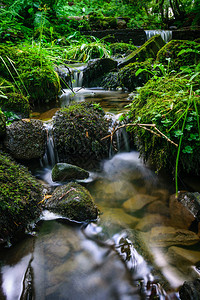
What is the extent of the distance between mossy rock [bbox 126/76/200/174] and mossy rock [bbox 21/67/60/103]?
2.31m

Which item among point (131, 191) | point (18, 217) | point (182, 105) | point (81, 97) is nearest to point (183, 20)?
point (81, 97)

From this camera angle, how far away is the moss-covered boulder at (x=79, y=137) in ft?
9.85

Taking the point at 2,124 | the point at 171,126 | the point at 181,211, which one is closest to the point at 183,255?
the point at 181,211

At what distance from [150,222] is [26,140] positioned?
1.99 m

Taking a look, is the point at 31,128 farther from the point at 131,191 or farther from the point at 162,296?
Result: the point at 162,296

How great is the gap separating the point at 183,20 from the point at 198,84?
11.1m

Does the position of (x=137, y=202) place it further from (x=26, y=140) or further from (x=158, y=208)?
(x=26, y=140)

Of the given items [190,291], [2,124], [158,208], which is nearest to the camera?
[190,291]

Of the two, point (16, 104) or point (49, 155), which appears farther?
point (16, 104)

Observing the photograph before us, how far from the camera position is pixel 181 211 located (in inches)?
87.7

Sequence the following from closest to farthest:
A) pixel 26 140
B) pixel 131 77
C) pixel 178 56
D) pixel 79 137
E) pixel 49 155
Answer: pixel 26 140 → pixel 79 137 → pixel 49 155 → pixel 178 56 → pixel 131 77

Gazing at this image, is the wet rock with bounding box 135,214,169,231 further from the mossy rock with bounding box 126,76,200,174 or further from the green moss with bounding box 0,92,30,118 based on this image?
the green moss with bounding box 0,92,30,118

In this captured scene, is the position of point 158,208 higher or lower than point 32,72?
lower

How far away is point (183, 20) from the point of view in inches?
438
